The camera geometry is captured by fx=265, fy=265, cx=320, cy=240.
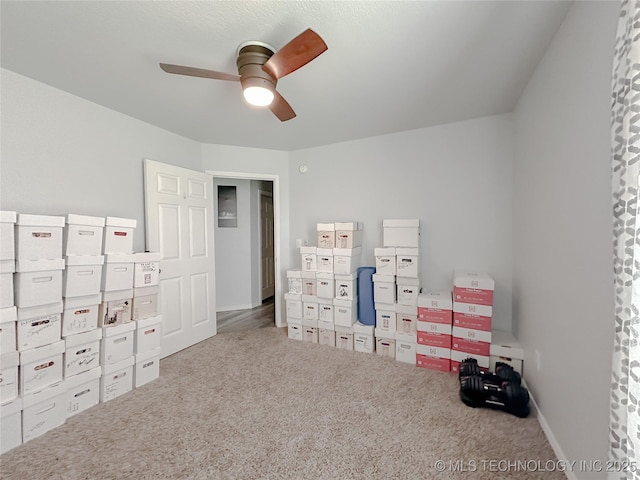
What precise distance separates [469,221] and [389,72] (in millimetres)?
1697

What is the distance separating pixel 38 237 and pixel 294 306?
89.5 inches

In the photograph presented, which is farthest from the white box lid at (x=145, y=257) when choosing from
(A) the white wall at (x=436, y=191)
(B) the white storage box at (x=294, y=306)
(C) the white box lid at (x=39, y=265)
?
(A) the white wall at (x=436, y=191)

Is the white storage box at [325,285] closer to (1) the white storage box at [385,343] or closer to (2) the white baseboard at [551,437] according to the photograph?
(1) the white storage box at [385,343]

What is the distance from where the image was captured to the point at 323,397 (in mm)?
2080

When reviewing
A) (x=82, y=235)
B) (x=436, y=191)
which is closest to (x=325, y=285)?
(x=436, y=191)

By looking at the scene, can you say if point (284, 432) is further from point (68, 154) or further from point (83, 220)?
point (68, 154)

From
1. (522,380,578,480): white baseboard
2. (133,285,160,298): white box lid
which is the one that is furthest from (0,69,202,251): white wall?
(522,380,578,480): white baseboard

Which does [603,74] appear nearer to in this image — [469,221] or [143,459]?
[469,221]

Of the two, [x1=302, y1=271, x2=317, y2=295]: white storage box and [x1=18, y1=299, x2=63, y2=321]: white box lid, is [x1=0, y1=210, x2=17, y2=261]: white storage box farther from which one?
[x1=302, y1=271, x2=317, y2=295]: white storage box

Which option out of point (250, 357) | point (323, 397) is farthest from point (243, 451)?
point (250, 357)

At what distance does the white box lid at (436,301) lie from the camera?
7.98 feet

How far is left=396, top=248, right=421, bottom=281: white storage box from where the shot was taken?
105 inches

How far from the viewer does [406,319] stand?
269cm

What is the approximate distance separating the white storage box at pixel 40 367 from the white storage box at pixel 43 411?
4cm
